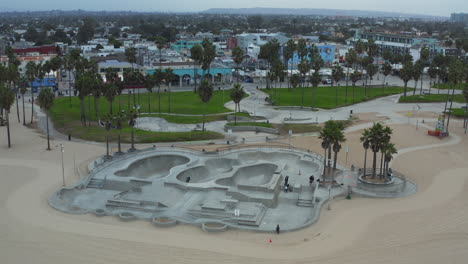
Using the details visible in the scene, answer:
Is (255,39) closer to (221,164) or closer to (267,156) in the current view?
(267,156)

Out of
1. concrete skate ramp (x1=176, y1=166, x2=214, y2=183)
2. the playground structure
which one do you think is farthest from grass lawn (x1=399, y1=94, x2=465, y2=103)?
concrete skate ramp (x1=176, y1=166, x2=214, y2=183)

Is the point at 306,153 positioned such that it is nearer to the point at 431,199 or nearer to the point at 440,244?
the point at 431,199

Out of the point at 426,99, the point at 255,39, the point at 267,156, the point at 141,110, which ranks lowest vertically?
the point at 267,156

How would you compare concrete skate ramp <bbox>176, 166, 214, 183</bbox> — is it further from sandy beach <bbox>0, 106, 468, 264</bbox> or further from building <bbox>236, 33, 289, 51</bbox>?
building <bbox>236, 33, 289, 51</bbox>

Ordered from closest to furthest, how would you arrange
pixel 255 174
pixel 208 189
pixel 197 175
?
1. pixel 208 189
2. pixel 197 175
3. pixel 255 174

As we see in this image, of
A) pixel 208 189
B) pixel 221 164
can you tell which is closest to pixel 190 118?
pixel 221 164

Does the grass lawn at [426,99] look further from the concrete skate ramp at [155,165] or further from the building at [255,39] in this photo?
the building at [255,39]

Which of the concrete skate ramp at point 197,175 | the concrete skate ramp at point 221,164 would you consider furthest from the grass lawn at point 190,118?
the concrete skate ramp at point 197,175

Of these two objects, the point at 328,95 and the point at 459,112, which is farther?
the point at 328,95
